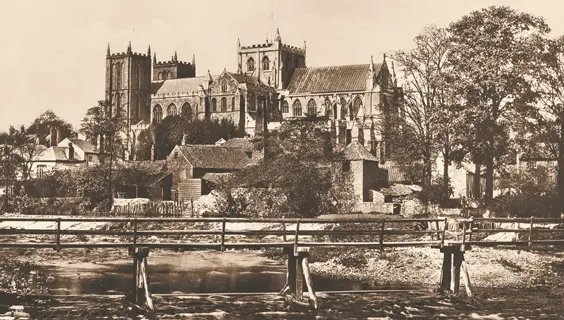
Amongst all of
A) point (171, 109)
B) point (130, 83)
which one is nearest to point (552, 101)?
point (171, 109)

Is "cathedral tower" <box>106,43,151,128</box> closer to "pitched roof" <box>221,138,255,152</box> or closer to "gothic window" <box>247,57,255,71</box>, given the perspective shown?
"gothic window" <box>247,57,255,71</box>

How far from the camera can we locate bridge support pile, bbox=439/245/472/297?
91.6ft

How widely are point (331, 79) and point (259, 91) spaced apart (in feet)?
41.7

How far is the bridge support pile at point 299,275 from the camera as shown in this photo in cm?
2564

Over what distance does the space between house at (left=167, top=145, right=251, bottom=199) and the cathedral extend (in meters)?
26.9

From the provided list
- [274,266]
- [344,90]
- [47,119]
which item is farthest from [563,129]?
[47,119]

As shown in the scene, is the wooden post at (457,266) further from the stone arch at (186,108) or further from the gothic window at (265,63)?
the gothic window at (265,63)

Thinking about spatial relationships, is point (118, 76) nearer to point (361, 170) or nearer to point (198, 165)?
point (198, 165)

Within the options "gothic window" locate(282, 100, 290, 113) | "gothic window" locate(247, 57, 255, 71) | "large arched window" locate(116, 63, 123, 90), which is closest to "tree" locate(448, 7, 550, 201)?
"gothic window" locate(282, 100, 290, 113)

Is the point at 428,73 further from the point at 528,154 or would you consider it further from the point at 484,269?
the point at 484,269

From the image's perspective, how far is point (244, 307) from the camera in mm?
25938

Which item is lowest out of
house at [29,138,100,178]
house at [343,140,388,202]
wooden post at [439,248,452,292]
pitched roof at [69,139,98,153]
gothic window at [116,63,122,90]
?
wooden post at [439,248,452,292]

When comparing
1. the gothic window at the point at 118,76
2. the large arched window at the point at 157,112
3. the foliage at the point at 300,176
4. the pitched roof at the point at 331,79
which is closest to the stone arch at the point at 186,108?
the large arched window at the point at 157,112

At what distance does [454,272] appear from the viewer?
1119 inches
